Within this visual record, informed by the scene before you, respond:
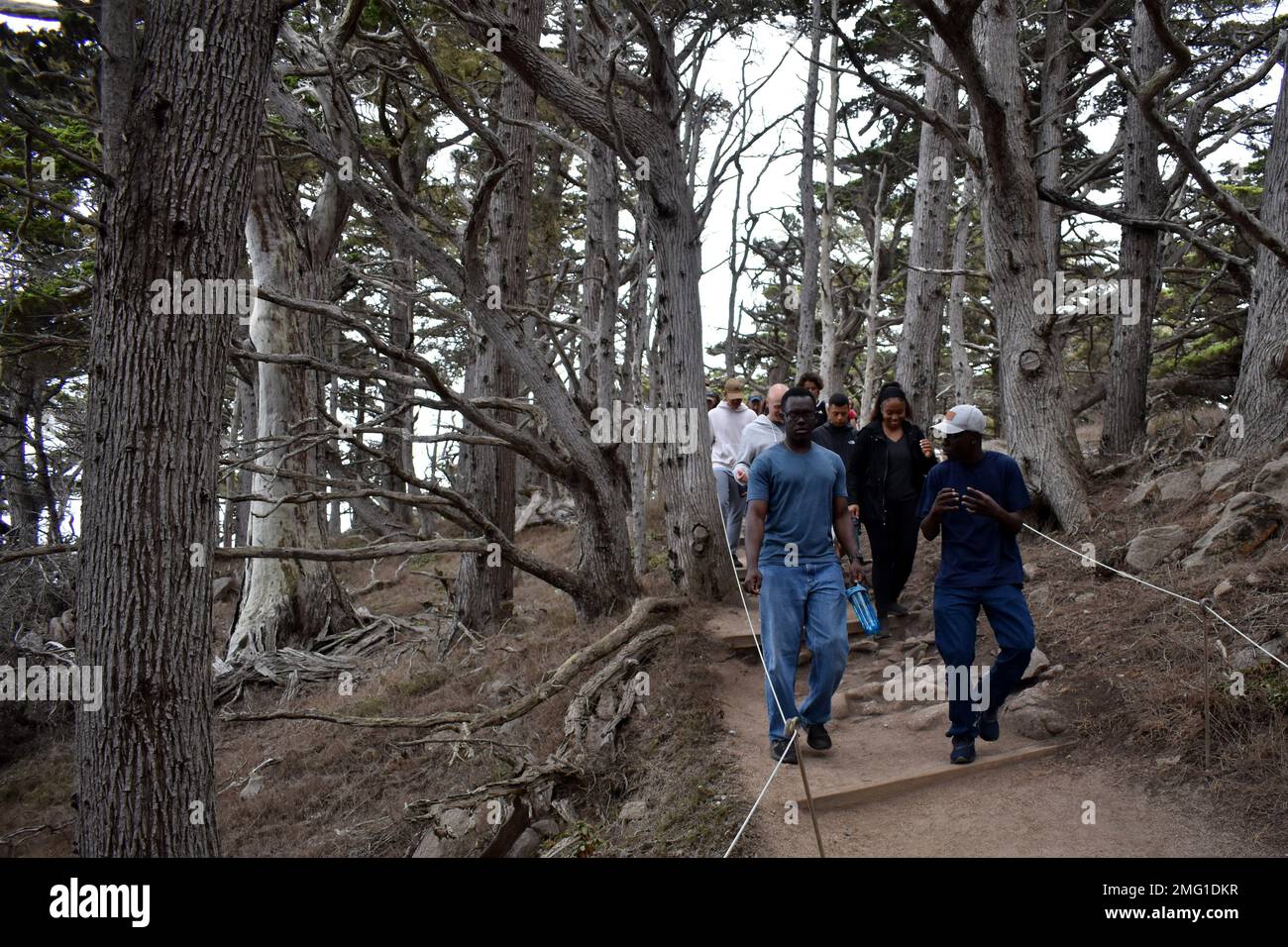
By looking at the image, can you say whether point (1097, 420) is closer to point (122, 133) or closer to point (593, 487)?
point (593, 487)

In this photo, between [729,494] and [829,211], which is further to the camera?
[829,211]

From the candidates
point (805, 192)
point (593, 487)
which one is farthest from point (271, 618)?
point (805, 192)

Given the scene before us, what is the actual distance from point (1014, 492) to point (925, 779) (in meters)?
1.87

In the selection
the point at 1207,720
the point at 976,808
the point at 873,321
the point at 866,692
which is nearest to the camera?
the point at 1207,720

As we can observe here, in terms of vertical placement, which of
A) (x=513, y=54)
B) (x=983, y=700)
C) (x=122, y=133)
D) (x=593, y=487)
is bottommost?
(x=983, y=700)

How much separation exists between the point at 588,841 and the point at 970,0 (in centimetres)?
706

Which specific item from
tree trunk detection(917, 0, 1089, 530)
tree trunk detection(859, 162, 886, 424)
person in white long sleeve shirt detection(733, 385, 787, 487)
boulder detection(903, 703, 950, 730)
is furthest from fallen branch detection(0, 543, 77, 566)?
tree trunk detection(859, 162, 886, 424)

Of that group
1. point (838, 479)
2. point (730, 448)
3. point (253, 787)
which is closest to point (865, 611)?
point (838, 479)

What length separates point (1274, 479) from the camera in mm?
7418

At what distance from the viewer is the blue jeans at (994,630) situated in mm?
5438

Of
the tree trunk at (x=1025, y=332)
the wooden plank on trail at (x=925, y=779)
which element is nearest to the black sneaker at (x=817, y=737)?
the wooden plank on trail at (x=925, y=779)

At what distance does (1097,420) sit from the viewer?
105ft

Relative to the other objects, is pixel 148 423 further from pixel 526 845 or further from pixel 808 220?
pixel 808 220

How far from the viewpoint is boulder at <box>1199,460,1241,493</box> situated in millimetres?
8258
